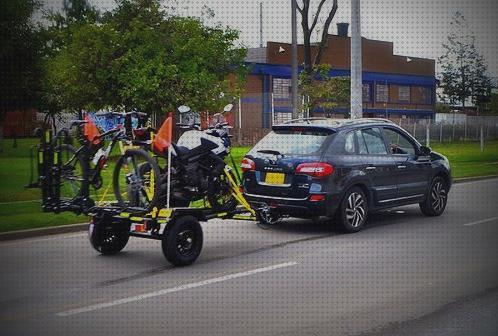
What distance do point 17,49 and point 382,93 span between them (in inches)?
1643

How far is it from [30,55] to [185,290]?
13953mm

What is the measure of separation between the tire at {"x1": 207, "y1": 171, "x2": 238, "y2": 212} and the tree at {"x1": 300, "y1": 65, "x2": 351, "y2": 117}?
82.9ft

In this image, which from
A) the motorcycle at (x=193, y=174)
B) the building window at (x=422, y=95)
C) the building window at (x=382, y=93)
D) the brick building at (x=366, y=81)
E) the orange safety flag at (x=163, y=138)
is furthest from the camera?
the building window at (x=422, y=95)

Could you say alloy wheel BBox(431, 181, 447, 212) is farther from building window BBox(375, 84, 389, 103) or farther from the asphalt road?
building window BBox(375, 84, 389, 103)

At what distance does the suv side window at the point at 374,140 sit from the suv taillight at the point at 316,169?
994 millimetres

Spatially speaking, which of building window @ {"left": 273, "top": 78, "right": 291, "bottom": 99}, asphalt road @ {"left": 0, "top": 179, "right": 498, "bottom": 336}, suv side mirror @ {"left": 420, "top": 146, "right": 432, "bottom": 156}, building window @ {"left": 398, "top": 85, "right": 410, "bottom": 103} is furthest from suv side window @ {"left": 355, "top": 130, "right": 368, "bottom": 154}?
building window @ {"left": 398, "top": 85, "right": 410, "bottom": 103}

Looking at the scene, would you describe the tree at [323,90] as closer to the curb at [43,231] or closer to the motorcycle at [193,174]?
the curb at [43,231]

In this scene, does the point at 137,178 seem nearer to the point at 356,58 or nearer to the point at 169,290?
the point at 169,290

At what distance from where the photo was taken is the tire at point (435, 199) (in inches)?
455

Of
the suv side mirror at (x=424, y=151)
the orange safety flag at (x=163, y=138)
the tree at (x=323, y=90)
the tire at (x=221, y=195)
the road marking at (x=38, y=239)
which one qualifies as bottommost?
the road marking at (x=38, y=239)

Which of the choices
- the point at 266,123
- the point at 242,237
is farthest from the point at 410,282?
the point at 266,123

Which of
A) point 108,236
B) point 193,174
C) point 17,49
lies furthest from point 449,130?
point 108,236

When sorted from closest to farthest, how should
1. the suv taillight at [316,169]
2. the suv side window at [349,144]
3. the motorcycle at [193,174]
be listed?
the motorcycle at [193,174]
the suv taillight at [316,169]
the suv side window at [349,144]

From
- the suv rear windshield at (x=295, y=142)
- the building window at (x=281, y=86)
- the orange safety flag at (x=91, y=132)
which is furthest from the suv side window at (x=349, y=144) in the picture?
the building window at (x=281, y=86)
